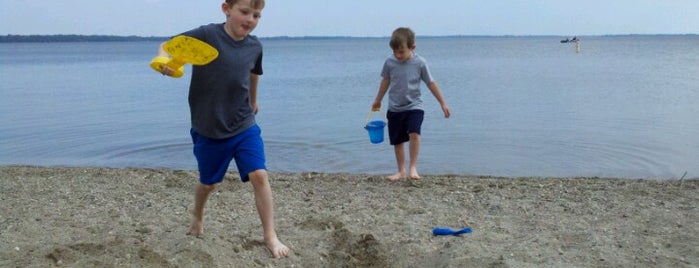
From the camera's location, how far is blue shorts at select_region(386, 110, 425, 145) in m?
7.09

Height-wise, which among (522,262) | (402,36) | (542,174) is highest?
(402,36)

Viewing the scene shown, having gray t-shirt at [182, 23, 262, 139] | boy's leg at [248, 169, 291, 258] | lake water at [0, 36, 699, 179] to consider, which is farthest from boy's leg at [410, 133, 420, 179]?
gray t-shirt at [182, 23, 262, 139]

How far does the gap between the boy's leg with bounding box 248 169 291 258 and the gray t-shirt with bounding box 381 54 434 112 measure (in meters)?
2.78

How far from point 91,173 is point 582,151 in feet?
20.2

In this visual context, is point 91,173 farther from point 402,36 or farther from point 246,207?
point 402,36

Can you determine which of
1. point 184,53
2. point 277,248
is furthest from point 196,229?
point 184,53

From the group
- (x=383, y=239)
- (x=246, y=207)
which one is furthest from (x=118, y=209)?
(x=383, y=239)

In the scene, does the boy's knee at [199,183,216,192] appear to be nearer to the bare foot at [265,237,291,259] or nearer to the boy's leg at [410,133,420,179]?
the bare foot at [265,237,291,259]

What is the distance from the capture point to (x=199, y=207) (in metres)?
4.72

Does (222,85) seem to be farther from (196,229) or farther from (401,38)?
(401,38)

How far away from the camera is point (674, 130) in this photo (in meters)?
11.5

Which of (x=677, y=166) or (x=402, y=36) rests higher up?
(x=402, y=36)

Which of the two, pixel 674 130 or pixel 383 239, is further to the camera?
pixel 674 130

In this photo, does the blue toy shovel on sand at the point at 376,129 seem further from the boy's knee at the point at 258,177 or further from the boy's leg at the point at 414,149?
the boy's knee at the point at 258,177
